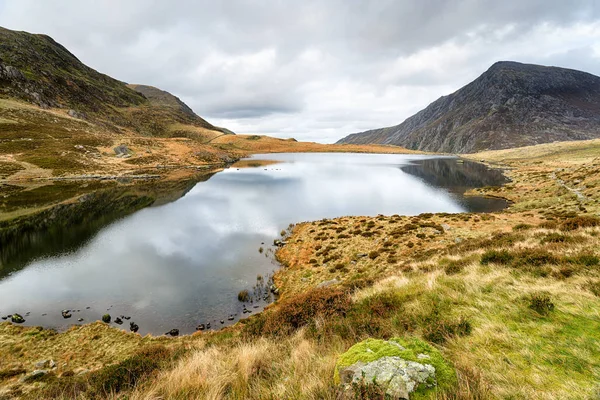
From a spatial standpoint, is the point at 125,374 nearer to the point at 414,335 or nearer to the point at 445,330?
the point at 414,335

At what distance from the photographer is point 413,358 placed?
176 inches

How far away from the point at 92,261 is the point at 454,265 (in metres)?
26.6

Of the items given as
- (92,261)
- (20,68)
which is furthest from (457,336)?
(20,68)

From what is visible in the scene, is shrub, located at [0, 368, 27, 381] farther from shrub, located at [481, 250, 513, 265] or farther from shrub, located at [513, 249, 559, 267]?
shrub, located at [513, 249, 559, 267]

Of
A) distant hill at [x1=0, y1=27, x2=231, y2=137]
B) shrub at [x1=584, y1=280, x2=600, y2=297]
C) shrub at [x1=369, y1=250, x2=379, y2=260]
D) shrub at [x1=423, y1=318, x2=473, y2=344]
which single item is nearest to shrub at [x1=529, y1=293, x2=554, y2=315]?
shrub at [x1=584, y1=280, x2=600, y2=297]

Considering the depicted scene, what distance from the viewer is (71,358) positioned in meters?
11.6

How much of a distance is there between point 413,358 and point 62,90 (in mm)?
182647

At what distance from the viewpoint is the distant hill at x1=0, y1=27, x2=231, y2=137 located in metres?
114

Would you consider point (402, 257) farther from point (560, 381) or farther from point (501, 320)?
point (560, 381)

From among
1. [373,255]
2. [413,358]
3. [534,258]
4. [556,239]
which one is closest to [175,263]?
[373,255]

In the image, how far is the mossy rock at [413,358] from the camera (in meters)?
4.00

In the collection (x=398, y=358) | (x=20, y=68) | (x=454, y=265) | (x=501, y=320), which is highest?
(x=20, y=68)

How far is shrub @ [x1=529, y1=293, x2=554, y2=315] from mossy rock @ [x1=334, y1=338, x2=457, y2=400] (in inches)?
165

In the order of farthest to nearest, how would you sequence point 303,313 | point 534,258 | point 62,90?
point 62,90 → point 534,258 → point 303,313
